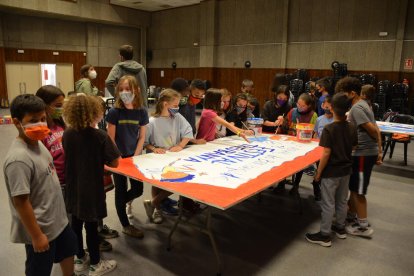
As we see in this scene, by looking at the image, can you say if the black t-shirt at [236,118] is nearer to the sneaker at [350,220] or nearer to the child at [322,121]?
the child at [322,121]

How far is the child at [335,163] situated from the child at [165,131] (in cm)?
135

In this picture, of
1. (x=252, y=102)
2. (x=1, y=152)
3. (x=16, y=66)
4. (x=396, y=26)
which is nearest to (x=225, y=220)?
(x=252, y=102)

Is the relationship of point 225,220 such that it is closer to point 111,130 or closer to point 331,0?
point 111,130

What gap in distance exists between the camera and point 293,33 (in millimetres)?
11359

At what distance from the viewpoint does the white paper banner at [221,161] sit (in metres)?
2.49

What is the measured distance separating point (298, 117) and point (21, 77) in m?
12.3

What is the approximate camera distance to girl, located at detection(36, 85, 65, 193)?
227 cm

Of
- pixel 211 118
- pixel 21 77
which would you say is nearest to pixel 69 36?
pixel 21 77

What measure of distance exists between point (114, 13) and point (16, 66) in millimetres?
4423

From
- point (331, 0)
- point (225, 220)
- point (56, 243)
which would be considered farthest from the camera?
point (331, 0)

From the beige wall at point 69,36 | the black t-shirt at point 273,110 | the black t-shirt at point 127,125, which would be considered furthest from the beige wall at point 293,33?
the black t-shirt at point 127,125

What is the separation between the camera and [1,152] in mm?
6066

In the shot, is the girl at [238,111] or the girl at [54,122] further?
the girl at [238,111]

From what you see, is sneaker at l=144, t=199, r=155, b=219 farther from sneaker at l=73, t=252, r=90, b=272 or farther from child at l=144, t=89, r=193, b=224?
sneaker at l=73, t=252, r=90, b=272
